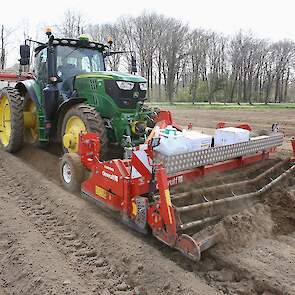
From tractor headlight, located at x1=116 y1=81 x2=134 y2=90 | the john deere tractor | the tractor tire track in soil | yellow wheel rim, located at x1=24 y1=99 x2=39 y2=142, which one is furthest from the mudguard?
the tractor tire track in soil

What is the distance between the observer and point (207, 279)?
319 cm

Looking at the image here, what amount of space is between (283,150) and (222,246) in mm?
5497

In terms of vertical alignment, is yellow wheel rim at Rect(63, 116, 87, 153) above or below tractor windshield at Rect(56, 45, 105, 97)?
below

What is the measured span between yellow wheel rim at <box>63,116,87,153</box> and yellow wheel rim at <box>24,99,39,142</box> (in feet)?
6.00

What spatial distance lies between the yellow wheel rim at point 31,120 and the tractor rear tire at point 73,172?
2523 millimetres

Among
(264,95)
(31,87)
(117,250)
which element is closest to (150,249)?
(117,250)

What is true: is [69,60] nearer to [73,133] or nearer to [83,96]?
[83,96]

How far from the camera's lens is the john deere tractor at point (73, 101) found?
5715mm

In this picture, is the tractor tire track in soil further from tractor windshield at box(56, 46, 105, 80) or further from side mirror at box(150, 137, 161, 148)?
tractor windshield at box(56, 46, 105, 80)

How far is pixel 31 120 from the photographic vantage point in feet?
24.5

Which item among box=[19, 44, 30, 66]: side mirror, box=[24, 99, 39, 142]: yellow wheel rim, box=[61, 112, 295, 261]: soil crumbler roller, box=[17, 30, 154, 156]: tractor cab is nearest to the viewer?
box=[61, 112, 295, 261]: soil crumbler roller

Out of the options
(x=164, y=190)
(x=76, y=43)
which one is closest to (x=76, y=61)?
(x=76, y=43)

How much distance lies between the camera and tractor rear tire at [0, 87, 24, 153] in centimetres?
714

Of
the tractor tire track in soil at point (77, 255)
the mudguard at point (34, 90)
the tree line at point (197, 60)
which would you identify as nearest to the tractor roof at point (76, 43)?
the mudguard at point (34, 90)
